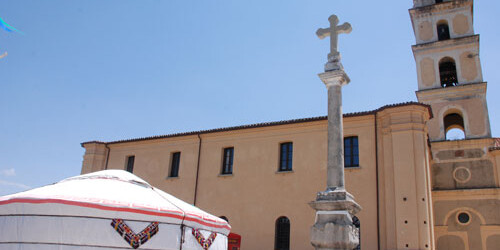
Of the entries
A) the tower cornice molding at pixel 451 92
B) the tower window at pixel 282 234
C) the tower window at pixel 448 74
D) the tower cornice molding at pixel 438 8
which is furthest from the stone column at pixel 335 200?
the tower cornice molding at pixel 438 8

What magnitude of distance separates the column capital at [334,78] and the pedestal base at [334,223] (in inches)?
93.1

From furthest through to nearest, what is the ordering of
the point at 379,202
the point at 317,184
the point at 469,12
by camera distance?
the point at 469,12, the point at 317,184, the point at 379,202

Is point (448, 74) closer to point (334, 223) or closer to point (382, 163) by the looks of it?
point (382, 163)

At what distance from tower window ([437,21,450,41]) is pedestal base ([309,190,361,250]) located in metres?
18.7

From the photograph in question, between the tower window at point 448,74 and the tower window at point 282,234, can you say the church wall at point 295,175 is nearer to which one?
the tower window at point 282,234

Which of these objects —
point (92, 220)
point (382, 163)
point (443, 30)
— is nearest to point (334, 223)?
point (92, 220)

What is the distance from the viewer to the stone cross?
29.8ft

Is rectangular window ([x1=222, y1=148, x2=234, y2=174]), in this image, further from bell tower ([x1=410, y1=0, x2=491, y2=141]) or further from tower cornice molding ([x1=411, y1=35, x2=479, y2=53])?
tower cornice molding ([x1=411, y1=35, x2=479, y2=53])

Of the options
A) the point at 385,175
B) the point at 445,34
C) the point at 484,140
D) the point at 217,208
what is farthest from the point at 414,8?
the point at 217,208

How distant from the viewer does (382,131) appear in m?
15.9

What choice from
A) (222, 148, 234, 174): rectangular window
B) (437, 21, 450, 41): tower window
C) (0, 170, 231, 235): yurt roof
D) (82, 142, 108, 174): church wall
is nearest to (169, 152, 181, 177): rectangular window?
(222, 148, 234, 174): rectangular window

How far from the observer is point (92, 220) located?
7.75m

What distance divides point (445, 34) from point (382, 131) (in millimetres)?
10676

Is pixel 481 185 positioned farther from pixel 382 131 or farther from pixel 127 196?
pixel 127 196
